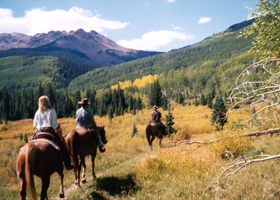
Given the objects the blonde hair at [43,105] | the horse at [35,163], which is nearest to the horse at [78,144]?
the horse at [35,163]

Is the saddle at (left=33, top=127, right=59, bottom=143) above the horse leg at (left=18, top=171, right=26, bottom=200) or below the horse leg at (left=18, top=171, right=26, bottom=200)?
above

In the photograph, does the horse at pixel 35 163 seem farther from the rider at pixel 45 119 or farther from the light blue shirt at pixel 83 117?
the light blue shirt at pixel 83 117

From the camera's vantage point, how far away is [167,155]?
8.27 m

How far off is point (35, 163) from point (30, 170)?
217 millimetres

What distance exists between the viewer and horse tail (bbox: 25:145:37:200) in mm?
4301

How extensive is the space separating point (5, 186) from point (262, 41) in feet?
46.8

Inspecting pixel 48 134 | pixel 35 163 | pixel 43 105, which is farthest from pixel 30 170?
pixel 43 105

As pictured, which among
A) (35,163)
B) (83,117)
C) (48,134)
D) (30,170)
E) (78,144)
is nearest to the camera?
(30,170)

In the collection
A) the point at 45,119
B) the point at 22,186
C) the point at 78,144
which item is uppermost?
the point at 45,119

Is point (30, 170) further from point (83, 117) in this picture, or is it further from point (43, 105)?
point (83, 117)

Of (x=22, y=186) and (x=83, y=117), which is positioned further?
(x=83, y=117)

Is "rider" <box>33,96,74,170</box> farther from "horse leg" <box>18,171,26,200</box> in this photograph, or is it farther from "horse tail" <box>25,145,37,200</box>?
"horse leg" <box>18,171,26,200</box>

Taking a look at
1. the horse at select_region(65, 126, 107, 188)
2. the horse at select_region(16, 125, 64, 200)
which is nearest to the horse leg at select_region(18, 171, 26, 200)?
the horse at select_region(16, 125, 64, 200)

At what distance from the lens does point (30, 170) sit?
Result: 4.40 meters
